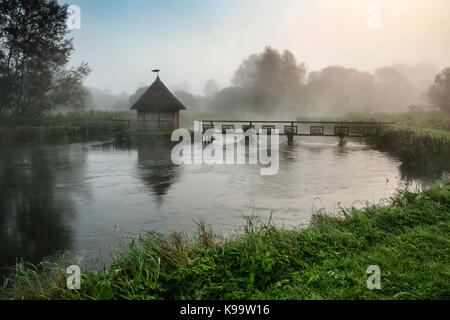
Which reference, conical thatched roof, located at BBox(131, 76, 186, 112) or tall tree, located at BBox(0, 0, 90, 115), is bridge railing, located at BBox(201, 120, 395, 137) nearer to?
conical thatched roof, located at BBox(131, 76, 186, 112)

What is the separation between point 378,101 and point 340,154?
49930 millimetres

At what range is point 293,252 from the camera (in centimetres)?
646

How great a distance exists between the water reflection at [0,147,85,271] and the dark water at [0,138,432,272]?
3 cm

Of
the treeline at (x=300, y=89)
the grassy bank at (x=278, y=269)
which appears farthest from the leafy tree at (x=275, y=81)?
the grassy bank at (x=278, y=269)

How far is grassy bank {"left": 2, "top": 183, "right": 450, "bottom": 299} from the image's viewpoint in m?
5.04

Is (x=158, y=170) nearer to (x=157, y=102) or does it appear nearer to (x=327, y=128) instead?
(x=157, y=102)

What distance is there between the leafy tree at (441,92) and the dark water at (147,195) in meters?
24.2

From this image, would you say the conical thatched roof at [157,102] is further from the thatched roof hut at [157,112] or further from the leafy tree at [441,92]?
the leafy tree at [441,92]

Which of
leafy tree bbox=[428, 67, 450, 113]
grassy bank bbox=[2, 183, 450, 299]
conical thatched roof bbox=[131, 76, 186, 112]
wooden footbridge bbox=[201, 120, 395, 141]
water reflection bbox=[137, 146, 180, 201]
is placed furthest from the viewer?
leafy tree bbox=[428, 67, 450, 113]

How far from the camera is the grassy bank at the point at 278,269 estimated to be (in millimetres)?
5039

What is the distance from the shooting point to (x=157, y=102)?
34.0 m

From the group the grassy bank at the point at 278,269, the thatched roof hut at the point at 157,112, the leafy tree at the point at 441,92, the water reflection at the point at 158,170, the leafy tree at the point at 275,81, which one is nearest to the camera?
the grassy bank at the point at 278,269

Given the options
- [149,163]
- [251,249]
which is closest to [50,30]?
[149,163]

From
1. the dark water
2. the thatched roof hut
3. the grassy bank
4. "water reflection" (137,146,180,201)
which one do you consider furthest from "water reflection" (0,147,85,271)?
the thatched roof hut
